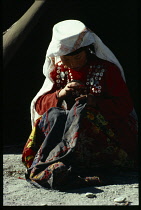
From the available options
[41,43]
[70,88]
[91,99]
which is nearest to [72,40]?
[70,88]

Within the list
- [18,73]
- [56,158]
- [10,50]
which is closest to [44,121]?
[56,158]

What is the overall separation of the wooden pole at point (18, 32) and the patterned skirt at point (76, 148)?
626 mm

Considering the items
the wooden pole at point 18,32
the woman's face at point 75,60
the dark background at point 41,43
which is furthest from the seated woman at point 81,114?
the dark background at point 41,43

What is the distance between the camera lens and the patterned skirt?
3830 millimetres

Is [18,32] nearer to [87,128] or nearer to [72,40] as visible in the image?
[72,40]

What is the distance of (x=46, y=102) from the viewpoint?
4340 mm

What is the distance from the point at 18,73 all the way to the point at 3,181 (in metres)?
1.99

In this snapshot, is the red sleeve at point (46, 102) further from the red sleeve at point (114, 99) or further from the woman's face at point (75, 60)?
the red sleeve at point (114, 99)

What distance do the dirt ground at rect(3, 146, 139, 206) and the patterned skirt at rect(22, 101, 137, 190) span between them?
0.08m

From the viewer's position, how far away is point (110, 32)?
19.3ft

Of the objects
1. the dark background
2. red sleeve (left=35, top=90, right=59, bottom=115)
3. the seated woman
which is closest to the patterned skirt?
the seated woman

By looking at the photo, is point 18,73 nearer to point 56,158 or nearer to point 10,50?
point 10,50

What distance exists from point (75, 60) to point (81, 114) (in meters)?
0.53

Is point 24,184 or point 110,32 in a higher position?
point 110,32
